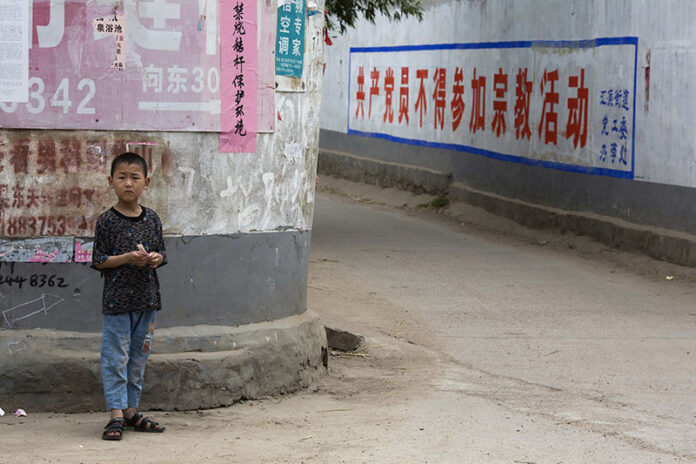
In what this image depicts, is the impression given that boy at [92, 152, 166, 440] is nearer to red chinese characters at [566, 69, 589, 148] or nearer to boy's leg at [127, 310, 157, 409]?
boy's leg at [127, 310, 157, 409]

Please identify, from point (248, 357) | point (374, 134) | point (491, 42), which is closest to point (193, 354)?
point (248, 357)

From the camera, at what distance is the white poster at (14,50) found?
18.6 feet

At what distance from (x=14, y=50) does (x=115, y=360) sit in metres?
1.64

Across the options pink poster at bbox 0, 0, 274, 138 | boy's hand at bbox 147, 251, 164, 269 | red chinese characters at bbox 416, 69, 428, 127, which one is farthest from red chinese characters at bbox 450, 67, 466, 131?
boy's hand at bbox 147, 251, 164, 269

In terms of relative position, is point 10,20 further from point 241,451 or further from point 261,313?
point 241,451

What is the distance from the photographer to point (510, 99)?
14656 millimetres

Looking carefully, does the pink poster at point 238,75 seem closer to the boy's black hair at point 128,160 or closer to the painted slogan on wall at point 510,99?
the boy's black hair at point 128,160

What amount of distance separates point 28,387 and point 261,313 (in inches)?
51.0

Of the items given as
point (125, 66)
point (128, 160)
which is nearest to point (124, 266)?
point (128, 160)

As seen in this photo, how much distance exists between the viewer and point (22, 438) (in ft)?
17.5

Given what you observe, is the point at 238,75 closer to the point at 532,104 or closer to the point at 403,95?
the point at 532,104

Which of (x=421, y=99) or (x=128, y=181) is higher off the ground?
(x=421, y=99)

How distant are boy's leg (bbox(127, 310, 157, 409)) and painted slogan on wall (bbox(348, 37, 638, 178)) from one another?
759 cm

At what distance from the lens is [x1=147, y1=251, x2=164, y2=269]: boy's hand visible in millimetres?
5297
